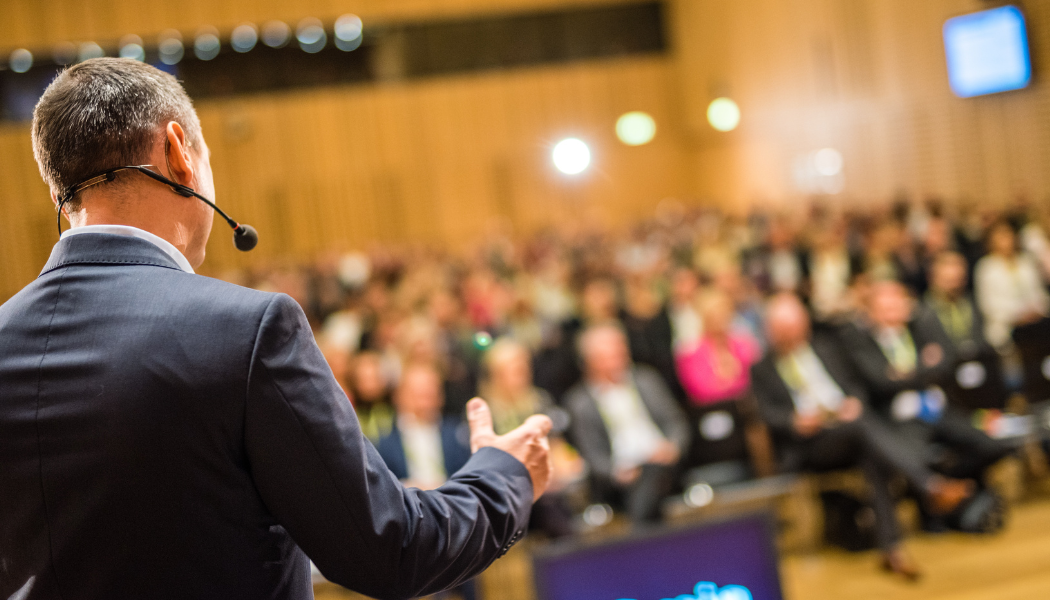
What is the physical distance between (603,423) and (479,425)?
335 cm

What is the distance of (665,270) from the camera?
7.99 meters

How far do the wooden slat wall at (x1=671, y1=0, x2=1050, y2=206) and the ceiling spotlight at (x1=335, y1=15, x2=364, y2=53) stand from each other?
5159 mm

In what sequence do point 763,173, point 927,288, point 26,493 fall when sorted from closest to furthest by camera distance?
point 26,493 < point 927,288 < point 763,173

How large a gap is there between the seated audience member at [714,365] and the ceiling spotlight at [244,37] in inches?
385

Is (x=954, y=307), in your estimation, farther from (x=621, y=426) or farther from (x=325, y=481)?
(x=325, y=481)

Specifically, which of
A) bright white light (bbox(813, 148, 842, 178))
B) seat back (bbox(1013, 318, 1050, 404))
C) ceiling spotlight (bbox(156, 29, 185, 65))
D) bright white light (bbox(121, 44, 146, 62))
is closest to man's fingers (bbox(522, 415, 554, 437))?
seat back (bbox(1013, 318, 1050, 404))

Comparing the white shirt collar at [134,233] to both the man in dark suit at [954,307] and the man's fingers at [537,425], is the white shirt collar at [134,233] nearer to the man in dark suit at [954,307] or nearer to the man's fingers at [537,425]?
the man's fingers at [537,425]

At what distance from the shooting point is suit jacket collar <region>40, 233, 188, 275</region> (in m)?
0.92

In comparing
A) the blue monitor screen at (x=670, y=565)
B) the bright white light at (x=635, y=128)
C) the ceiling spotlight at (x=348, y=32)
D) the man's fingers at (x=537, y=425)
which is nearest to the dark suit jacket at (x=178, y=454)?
the man's fingers at (x=537, y=425)

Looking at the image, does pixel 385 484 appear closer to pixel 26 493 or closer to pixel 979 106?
pixel 26 493

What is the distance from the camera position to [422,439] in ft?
13.5

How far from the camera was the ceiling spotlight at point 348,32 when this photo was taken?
12867 millimetres

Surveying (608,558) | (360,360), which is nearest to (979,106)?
(360,360)

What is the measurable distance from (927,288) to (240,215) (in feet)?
32.3
